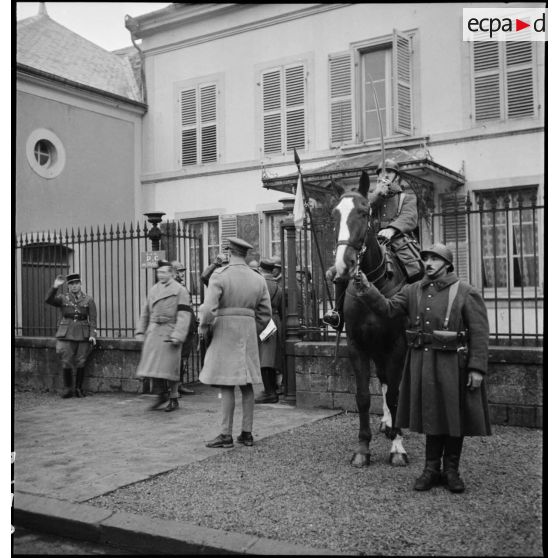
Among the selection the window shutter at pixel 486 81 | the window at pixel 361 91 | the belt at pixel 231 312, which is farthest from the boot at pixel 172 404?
the window shutter at pixel 486 81

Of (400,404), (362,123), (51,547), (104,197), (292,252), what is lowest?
(51,547)

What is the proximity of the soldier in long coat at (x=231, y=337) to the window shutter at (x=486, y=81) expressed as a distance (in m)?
8.36

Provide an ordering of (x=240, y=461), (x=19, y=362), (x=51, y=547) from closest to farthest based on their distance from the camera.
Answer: (x=51, y=547) → (x=240, y=461) → (x=19, y=362)

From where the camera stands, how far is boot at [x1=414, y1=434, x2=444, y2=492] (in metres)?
5.20

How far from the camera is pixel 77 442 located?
7.19m

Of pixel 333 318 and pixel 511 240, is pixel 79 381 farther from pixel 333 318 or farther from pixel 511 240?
pixel 511 240

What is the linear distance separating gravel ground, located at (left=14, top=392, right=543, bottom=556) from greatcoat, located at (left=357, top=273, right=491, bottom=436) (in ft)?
1.78

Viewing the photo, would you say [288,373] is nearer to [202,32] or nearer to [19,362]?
[19,362]

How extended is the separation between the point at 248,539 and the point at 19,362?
8.64 metres

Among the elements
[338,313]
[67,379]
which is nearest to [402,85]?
[67,379]

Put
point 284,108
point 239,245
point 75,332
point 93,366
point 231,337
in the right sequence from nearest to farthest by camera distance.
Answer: point 231,337 < point 239,245 < point 75,332 < point 93,366 < point 284,108

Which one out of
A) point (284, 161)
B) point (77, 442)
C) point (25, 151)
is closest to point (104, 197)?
point (25, 151)

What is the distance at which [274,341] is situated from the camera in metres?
9.65

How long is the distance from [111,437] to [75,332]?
356 centimetres
